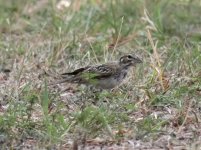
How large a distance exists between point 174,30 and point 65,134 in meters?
4.44

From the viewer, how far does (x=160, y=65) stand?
8852mm

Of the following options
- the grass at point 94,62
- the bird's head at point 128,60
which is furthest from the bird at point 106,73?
the grass at point 94,62

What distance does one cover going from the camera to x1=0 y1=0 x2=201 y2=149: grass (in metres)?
7.05

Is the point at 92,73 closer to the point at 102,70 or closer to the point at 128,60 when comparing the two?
the point at 102,70

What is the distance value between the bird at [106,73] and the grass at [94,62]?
4.8 inches

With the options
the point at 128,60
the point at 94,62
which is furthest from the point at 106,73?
the point at 94,62

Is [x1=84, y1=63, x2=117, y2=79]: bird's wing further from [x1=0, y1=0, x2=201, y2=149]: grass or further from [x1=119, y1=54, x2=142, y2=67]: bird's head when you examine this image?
[x1=0, y1=0, x2=201, y2=149]: grass

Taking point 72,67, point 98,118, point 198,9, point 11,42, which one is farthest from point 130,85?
point 198,9

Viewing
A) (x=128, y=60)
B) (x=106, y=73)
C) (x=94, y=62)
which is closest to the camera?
(x=106, y=73)

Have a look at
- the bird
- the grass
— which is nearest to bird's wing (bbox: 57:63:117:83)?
the bird

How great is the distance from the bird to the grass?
0.12m

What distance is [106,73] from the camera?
864 centimetres

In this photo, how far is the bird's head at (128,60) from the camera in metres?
8.79

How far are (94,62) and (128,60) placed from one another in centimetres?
84
